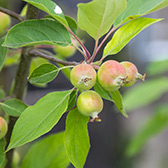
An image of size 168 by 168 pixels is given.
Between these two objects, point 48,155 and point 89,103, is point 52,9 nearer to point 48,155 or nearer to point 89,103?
point 89,103

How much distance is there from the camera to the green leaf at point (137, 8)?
1.52 feet

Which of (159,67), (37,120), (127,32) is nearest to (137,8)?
(127,32)

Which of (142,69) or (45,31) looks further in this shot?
(142,69)

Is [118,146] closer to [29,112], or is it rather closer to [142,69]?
[142,69]

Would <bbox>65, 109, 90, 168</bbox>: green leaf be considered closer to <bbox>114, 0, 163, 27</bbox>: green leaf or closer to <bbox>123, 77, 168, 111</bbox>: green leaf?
<bbox>114, 0, 163, 27</bbox>: green leaf

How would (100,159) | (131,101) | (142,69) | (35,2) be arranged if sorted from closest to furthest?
(35,2) → (131,101) → (100,159) → (142,69)

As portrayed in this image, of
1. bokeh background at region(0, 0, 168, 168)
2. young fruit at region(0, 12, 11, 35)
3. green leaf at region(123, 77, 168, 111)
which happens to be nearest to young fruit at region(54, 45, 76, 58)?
young fruit at region(0, 12, 11, 35)

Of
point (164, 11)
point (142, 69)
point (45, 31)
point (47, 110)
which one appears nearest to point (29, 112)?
point (47, 110)

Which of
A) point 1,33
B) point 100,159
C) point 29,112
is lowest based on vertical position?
point 100,159

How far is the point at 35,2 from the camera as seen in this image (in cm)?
42

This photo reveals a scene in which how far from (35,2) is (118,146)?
293 cm

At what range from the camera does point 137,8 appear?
487mm

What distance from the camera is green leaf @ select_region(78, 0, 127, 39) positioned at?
41 centimetres

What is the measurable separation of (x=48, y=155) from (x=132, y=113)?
148 inches
